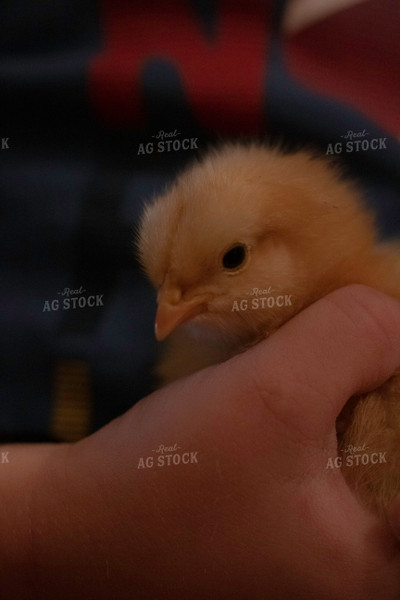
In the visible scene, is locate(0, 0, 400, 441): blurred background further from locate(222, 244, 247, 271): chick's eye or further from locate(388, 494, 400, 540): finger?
locate(388, 494, 400, 540): finger

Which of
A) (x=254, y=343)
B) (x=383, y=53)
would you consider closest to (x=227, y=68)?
(x=383, y=53)

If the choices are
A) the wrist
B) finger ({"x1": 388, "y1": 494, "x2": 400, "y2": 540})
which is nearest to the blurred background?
the wrist

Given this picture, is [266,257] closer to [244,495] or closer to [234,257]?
[234,257]

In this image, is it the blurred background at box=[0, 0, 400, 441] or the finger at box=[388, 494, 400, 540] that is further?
the blurred background at box=[0, 0, 400, 441]

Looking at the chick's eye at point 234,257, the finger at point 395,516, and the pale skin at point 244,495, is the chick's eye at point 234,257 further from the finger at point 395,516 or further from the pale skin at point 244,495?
the finger at point 395,516

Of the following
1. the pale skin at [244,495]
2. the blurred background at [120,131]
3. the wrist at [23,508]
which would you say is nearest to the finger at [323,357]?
the pale skin at [244,495]

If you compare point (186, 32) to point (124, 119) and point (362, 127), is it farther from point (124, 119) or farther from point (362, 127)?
point (362, 127)

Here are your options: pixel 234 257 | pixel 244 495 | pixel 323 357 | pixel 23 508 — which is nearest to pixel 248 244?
pixel 234 257
